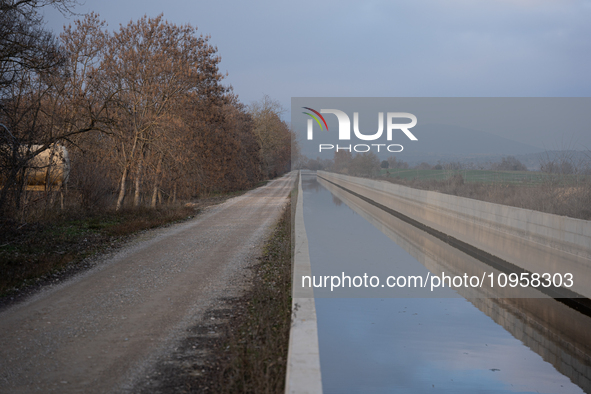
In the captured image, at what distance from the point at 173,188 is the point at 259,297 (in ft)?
70.0

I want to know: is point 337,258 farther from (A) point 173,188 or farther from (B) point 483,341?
(A) point 173,188

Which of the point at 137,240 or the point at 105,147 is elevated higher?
the point at 105,147

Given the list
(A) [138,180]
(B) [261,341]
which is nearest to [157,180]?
(A) [138,180]

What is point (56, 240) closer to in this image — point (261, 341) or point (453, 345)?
point (261, 341)

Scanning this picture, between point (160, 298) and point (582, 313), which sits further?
point (582, 313)

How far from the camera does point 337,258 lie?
13617mm

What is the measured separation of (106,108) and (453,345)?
45.3ft

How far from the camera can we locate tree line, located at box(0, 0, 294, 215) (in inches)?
491

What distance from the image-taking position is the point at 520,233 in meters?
12.7

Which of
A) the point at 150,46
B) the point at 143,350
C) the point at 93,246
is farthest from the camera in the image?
the point at 150,46

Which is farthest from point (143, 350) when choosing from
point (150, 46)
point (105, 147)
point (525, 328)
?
point (150, 46)

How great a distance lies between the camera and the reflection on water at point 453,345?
569cm

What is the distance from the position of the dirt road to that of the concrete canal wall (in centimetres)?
673

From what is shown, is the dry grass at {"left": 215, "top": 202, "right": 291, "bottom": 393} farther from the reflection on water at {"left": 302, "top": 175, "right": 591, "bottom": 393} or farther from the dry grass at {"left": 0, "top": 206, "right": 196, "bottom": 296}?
the dry grass at {"left": 0, "top": 206, "right": 196, "bottom": 296}
